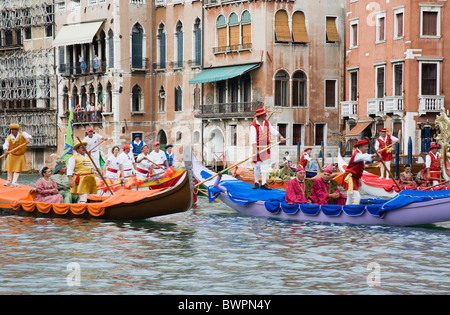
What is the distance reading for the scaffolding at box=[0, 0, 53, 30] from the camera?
50.9 metres

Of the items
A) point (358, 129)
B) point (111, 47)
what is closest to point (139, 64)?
point (111, 47)

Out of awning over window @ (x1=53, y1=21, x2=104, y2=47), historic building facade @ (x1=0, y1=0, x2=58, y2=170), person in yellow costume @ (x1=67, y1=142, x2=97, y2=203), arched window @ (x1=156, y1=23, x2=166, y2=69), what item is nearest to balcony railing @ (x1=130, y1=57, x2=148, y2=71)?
arched window @ (x1=156, y1=23, x2=166, y2=69)

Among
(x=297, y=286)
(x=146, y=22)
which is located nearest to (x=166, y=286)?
(x=297, y=286)

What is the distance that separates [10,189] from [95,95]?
28330 mm

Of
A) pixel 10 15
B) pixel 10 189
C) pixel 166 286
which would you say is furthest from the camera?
pixel 10 15

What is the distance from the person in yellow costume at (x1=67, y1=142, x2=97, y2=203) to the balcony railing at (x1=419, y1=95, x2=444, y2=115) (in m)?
18.2

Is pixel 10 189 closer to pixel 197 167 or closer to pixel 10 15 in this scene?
pixel 197 167

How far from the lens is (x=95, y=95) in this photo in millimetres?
46906

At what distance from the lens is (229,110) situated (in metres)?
40.2

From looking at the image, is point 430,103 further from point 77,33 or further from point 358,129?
point 77,33

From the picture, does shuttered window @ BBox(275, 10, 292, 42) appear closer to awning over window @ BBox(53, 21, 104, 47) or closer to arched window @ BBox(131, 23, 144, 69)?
arched window @ BBox(131, 23, 144, 69)

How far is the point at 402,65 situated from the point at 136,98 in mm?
16307

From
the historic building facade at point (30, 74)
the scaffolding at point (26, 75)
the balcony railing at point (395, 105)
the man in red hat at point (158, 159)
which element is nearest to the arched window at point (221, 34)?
the balcony railing at point (395, 105)
